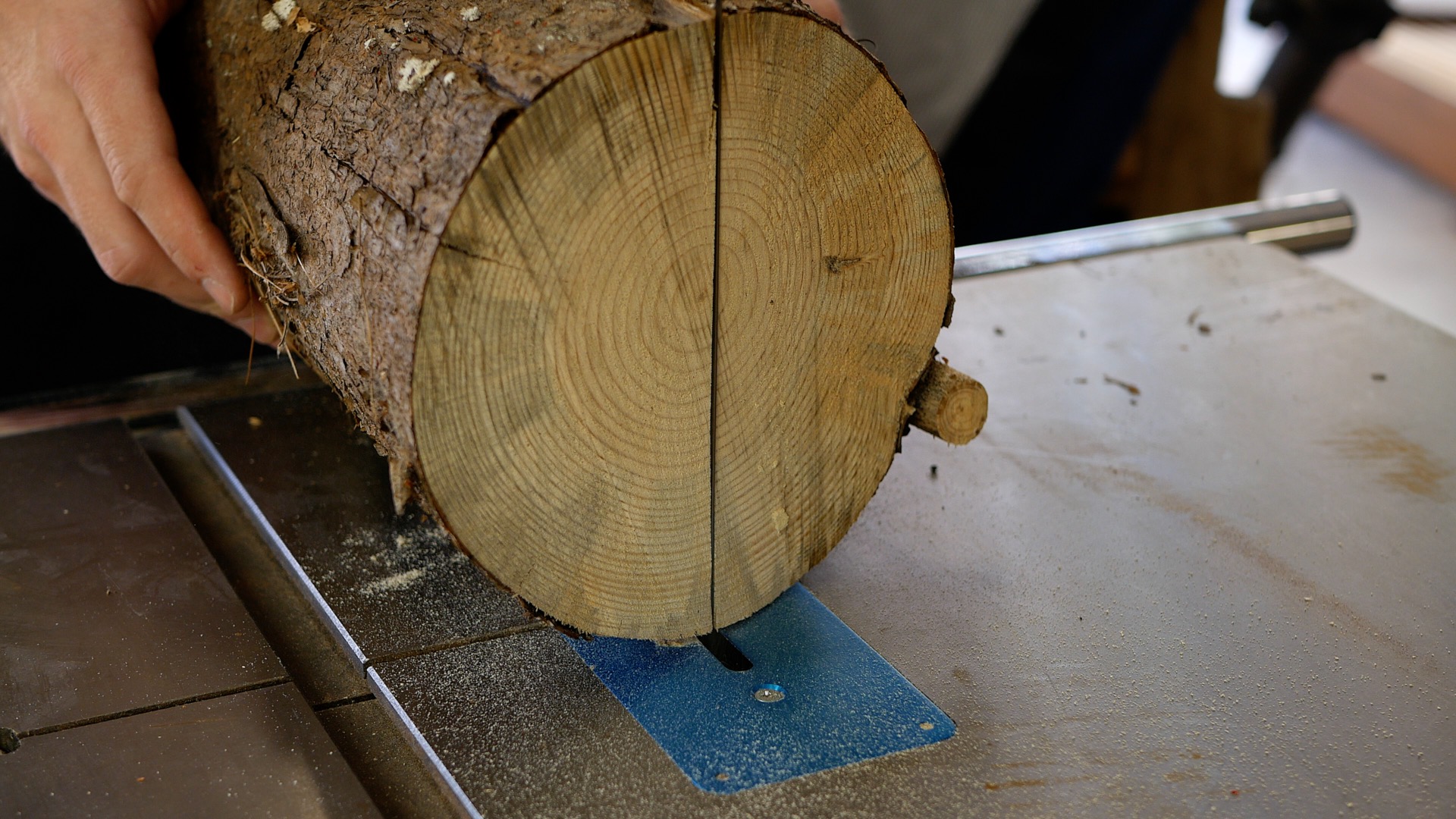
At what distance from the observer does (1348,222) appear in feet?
7.95

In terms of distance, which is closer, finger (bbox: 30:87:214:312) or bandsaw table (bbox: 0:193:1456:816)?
bandsaw table (bbox: 0:193:1456:816)

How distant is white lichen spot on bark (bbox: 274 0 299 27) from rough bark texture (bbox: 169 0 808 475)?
0.05ft

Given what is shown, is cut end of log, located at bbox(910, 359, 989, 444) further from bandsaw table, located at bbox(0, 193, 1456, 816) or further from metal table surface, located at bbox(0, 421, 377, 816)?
metal table surface, located at bbox(0, 421, 377, 816)

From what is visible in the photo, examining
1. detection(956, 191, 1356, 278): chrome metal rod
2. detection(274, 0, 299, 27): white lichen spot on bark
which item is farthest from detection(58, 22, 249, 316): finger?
detection(956, 191, 1356, 278): chrome metal rod

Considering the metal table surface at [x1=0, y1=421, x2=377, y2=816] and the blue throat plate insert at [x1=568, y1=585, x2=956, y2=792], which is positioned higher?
the metal table surface at [x1=0, y1=421, x2=377, y2=816]

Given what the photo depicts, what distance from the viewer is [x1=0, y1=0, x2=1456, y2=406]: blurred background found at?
221cm

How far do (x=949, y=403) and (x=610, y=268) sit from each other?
0.42m

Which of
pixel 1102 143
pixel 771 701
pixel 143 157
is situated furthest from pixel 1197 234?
pixel 143 157

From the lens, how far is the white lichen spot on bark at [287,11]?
4.29ft

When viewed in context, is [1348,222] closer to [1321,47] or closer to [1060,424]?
[1060,424]

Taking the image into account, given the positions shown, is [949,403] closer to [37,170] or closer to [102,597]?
[102,597]

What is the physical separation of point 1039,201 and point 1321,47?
3.21ft

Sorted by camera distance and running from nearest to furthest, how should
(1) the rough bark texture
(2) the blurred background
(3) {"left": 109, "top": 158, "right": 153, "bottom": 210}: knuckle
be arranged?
(1) the rough bark texture
(3) {"left": 109, "top": 158, "right": 153, "bottom": 210}: knuckle
(2) the blurred background

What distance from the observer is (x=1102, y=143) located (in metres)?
3.38
